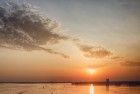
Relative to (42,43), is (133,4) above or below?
above

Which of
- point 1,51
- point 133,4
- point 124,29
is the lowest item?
point 1,51

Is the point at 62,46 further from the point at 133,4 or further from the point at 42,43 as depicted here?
the point at 133,4

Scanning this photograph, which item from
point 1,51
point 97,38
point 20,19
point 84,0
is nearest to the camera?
point 84,0

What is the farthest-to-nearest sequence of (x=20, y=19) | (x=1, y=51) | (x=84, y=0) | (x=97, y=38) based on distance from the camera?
(x=1, y=51) → (x=97, y=38) → (x=20, y=19) → (x=84, y=0)

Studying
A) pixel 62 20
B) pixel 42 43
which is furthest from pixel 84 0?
pixel 42 43

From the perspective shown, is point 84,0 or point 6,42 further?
point 6,42

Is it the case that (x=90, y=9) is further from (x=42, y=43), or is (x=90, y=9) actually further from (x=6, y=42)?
(x=6, y=42)

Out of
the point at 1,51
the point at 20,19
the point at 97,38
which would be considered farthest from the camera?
the point at 1,51

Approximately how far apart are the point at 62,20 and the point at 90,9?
0.91 metres

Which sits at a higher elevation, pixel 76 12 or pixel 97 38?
pixel 76 12

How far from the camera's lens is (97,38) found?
363 inches

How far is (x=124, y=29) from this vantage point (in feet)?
29.1

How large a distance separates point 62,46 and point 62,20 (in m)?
1.29

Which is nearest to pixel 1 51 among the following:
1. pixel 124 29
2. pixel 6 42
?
pixel 6 42
